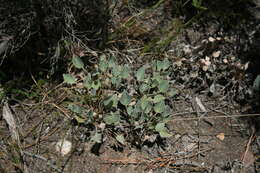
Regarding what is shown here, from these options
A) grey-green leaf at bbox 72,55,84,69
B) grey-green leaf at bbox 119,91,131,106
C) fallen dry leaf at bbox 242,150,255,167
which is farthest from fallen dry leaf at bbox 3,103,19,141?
fallen dry leaf at bbox 242,150,255,167

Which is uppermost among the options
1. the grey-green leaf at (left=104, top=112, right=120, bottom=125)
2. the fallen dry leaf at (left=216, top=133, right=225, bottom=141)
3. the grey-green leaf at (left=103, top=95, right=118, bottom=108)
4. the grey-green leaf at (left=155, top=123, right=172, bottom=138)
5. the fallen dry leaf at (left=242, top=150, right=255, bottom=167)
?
the grey-green leaf at (left=103, top=95, right=118, bottom=108)

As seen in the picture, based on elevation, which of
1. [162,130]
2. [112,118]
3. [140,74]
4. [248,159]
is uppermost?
[140,74]

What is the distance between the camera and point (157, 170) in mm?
1841

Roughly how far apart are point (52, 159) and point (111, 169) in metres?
0.31

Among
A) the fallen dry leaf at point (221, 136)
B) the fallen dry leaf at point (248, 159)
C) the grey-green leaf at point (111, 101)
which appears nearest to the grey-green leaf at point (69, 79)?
the grey-green leaf at point (111, 101)

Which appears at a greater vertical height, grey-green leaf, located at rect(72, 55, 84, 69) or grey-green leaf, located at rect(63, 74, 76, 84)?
grey-green leaf, located at rect(72, 55, 84, 69)

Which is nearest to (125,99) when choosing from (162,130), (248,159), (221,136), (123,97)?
(123,97)

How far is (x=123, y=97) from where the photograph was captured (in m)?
1.79

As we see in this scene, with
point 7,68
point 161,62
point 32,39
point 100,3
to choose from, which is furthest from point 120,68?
point 7,68

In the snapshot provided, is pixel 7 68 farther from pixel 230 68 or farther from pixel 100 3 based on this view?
pixel 230 68

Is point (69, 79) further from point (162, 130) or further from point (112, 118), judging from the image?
point (162, 130)

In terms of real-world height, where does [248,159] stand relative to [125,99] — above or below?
below

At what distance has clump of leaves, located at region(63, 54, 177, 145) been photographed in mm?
1812

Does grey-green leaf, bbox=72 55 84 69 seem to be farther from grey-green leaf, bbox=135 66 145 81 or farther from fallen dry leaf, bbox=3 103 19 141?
fallen dry leaf, bbox=3 103 19 141
